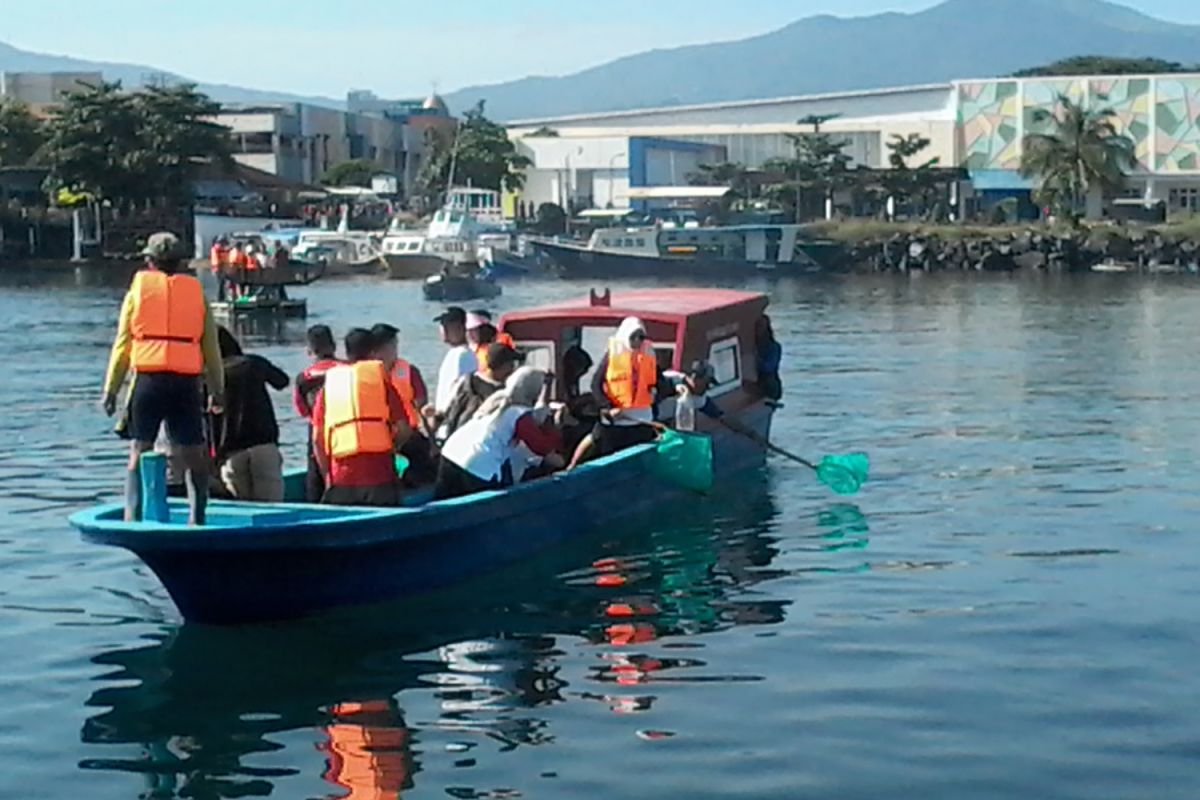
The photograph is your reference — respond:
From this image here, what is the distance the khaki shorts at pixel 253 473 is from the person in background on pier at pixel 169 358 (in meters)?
1.23

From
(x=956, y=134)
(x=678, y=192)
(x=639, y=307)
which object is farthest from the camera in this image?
(x=956, y=134)

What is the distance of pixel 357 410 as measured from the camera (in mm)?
→ 12305

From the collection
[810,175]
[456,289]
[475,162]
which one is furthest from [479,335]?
[475,162]

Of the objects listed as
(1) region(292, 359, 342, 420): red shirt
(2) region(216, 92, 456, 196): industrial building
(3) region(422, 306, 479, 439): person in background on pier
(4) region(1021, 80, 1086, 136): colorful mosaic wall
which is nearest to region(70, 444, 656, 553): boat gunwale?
(1) region(292, 359, 342, 420): red shirt

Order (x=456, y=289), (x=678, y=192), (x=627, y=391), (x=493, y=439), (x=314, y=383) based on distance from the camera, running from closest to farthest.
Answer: (x=493, y=439) < (x=314, y=383) < (x=627, y=391) < (x=456, y=289) < (x=678, y=192)

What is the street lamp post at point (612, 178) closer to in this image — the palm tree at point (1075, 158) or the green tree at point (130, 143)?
the palm tree at point (1075, 158)

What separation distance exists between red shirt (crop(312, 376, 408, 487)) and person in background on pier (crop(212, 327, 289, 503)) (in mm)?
497

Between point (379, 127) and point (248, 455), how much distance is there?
362 ft

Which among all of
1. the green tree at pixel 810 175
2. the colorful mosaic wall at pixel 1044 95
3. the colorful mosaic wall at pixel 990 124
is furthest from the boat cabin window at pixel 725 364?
the colorful mosaic wall at pixel 990 124

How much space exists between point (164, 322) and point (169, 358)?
22 cm

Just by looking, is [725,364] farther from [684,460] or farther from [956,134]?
[956,134]

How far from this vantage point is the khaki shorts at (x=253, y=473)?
1288 centimetres

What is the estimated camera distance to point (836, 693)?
35.6 feet

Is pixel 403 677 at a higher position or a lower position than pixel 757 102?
lower
